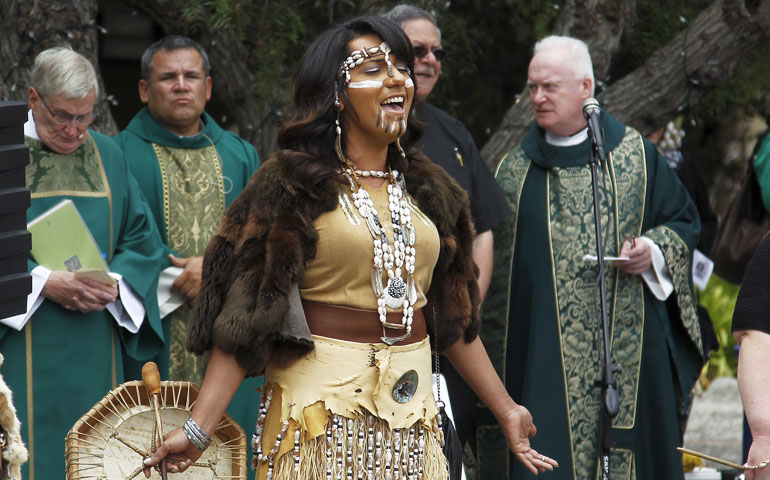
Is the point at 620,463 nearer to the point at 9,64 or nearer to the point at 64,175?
the point at 64,175

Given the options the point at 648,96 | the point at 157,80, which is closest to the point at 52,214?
the point at 157,80

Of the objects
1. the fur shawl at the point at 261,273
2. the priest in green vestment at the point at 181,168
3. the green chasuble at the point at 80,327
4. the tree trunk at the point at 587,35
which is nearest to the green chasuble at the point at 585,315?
the tree trunk at the point at 587,35

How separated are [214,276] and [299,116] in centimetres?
58

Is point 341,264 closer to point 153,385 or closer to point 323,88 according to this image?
point 323,88

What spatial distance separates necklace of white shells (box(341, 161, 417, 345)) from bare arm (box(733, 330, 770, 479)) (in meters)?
1.01

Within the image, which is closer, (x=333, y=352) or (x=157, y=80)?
(x=333, y=352)

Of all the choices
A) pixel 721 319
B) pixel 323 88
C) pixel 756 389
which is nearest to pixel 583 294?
pixel 756 389

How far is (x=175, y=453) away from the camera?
11.4 feet

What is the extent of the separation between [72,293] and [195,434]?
1595 mm

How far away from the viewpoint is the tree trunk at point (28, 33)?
6.09m

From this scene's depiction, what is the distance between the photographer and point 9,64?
20.0ft

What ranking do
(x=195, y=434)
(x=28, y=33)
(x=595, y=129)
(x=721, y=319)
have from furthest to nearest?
(x=721, y=319)
(x=28, y=33)
(x=595, y=129)
(x=195, y=434)

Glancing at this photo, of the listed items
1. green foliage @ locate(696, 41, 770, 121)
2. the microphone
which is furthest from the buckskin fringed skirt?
green foliage @ locate(696, 41, 770, 121)

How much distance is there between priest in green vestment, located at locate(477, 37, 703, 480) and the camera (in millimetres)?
5582
